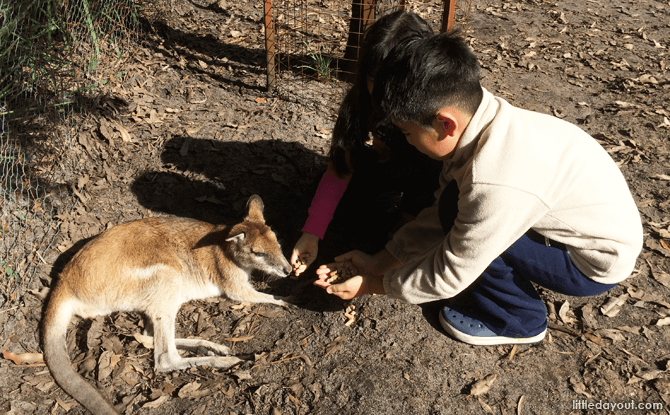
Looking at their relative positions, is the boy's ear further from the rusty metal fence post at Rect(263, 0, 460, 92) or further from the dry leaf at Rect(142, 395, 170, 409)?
the rusty metal fence post at Rect(263, 0, 460, 92)

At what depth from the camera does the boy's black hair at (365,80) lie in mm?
2900

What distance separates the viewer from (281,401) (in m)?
3.06

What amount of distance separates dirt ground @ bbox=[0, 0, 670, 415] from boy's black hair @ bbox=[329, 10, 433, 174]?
0.67 m

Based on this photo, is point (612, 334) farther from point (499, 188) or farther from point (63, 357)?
point (63, 357)

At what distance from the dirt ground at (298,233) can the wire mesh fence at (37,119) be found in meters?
0.12

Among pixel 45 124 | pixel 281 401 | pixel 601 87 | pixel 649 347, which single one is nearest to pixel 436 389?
pixel 281 401

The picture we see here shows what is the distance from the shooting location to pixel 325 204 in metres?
3.58

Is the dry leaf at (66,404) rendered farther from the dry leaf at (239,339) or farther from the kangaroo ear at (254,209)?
the kangaroo ear at (254,209)

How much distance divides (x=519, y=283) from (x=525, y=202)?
91cm

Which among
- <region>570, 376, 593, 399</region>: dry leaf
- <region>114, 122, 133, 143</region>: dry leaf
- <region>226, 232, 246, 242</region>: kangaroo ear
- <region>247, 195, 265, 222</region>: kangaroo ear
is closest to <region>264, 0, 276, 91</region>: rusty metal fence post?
<region>114, 122, 133, 143</region>: dry leaf

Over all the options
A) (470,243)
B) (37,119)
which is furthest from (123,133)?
(470,243)

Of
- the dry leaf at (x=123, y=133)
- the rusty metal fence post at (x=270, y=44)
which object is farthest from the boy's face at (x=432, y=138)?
the dry leaf at (x=123, y=133)

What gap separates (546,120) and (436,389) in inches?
68.8

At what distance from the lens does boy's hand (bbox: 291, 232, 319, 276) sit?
3529mm
